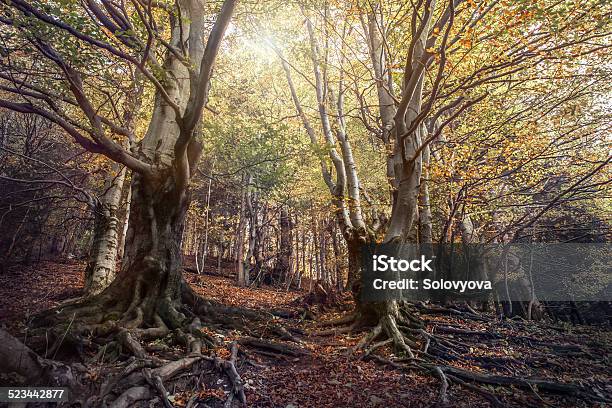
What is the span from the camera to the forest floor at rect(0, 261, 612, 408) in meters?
4.59

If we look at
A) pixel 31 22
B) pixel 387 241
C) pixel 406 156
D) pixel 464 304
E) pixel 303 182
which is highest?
pixel 303 182

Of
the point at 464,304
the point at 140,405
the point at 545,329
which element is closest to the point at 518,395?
the point at 140,405

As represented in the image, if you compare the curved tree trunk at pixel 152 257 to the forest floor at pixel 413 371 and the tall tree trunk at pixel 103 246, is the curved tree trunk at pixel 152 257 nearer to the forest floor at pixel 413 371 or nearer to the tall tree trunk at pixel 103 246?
the forest floor at pixel 413 371

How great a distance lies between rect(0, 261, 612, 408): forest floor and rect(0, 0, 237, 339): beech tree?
54.2 inches

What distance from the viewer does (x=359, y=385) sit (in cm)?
503

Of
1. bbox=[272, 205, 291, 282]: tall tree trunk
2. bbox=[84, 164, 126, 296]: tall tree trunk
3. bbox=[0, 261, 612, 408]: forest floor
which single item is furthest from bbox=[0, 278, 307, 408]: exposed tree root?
bbox=[272, 205, 291, 282]: tall tree trunk

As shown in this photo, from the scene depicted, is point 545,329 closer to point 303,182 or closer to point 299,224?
point 303,182

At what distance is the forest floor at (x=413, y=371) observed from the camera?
459cm

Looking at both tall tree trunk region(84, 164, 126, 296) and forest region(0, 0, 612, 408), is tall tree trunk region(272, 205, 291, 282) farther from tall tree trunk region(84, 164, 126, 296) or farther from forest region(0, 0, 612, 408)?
tall tree trunk region(84, 164, 126, 296)

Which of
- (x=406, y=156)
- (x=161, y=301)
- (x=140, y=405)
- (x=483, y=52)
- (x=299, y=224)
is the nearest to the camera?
(x=140, y=405)

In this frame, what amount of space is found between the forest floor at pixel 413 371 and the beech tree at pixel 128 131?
138 cm

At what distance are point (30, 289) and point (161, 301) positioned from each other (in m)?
8.69

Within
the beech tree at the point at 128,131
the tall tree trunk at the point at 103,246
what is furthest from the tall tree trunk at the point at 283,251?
the beech tree at the point at 128,131

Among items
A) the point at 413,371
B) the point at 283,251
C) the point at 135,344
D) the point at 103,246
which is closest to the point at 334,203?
the point at 413,371
